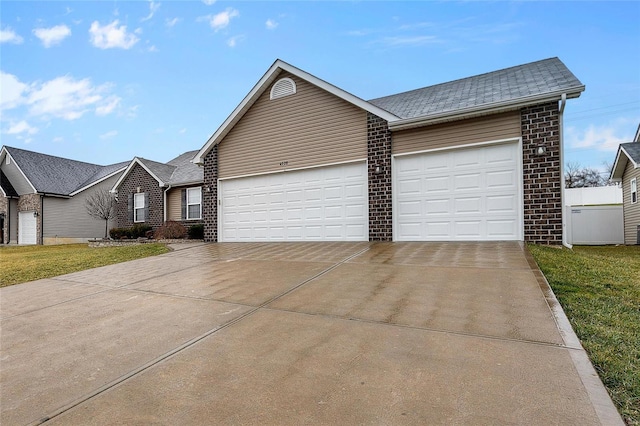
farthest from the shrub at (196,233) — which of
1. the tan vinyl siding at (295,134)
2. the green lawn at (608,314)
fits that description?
the green lawn at (608,314)

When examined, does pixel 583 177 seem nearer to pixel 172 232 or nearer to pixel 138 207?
pixel 172 232

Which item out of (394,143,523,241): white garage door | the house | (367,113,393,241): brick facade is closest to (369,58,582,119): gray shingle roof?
(367,113,393,241): brick facade

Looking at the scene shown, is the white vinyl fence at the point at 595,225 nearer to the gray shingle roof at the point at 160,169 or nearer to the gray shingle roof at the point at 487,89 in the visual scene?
the gray shingle roof at the point at 487,89

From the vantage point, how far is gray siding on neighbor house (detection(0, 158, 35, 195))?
20.5 m

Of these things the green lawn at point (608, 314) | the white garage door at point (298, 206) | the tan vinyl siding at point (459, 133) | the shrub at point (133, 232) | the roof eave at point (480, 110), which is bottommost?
the green lawn at point (608, 314)

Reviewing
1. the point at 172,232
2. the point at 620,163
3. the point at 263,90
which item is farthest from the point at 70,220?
the point at 620,163

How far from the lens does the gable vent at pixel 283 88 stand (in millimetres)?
10783

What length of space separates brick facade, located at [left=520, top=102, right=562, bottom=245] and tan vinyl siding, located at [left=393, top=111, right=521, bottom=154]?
0.32 metres

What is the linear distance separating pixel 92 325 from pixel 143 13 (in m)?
13.5

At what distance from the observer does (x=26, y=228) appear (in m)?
20.5

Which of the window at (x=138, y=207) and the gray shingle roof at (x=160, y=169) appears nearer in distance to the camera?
the gray shingle roof at (x=160, y=169)

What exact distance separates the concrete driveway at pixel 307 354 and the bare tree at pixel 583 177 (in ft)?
137

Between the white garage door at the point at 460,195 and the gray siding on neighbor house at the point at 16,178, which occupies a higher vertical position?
the gray siding on neighbor house at the point at 16,178

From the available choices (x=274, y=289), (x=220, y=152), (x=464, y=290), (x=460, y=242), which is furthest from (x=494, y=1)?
(x=274, y=289)
